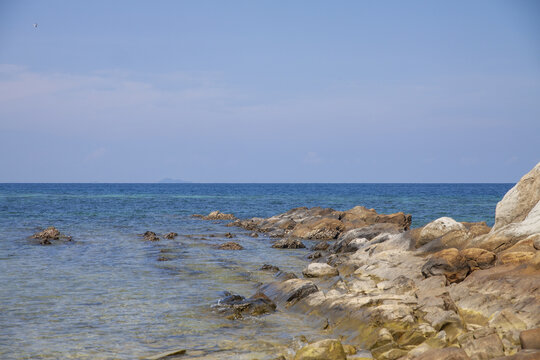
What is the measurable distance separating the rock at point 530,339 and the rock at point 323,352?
3.52 meters

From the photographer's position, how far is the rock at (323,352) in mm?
10648

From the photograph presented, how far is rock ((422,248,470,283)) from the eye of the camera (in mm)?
14945

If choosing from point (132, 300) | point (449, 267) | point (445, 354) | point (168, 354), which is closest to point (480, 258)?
point (449, 267)

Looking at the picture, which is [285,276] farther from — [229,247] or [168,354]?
[229,247]

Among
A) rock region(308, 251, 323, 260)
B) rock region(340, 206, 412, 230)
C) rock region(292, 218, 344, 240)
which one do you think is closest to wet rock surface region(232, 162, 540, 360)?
rock region(308, 251, 323, 260)

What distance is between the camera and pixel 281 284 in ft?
57.0

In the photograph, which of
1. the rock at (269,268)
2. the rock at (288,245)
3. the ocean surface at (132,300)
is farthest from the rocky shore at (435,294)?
the rock at (288,245)

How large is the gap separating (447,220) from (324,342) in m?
11.7

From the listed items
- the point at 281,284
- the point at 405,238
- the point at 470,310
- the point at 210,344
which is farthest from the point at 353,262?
the point at 210,344

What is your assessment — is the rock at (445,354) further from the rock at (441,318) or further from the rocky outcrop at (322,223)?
the rocky outcrop at (322,223)

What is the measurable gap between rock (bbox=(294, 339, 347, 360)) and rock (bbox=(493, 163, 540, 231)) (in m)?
10.2

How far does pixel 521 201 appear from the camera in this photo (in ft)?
59.9

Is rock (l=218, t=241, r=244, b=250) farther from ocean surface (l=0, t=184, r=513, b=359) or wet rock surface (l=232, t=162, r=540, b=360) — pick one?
wet rock surface (l=232, t=162, r=540, b=360)

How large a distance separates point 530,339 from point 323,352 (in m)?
4.02
